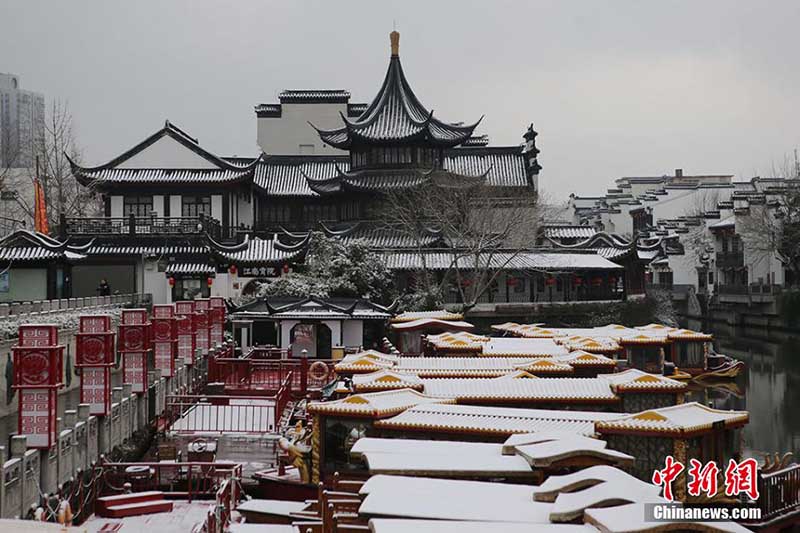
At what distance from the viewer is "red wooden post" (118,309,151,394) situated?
21.8m

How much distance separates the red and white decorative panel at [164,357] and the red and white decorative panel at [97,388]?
572cm

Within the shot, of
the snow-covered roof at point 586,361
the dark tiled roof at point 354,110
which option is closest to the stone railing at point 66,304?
the snow-covered roof at point 586,361

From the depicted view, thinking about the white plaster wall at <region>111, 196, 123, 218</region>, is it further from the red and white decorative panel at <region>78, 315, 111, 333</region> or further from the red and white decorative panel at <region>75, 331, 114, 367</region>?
the red and white decorative panel at <region>75, 331, 114, 367</region>

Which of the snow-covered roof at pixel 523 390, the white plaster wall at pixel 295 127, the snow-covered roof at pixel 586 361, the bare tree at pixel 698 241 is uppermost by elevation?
the white plaster wall at pixel 295 127

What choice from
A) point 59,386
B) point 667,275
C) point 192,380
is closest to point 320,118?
point 667,275

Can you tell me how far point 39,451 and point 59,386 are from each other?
4.30 ft

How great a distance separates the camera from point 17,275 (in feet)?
127

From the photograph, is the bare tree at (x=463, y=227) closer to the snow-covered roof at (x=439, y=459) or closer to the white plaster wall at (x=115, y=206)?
the white plaster wall at (x=115, y=206)

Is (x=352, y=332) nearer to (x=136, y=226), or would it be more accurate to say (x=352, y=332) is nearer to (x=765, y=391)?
(x=765, y=391)

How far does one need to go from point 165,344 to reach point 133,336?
2797mm

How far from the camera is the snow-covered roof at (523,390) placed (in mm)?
16703

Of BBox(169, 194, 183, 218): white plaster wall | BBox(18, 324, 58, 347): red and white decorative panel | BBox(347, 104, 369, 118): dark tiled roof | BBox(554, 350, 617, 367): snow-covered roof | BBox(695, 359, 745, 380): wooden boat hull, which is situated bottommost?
BBox(695, 359, 745, 380): wooden boat hull

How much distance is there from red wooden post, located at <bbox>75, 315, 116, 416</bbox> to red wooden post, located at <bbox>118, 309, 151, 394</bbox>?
2543 millimetres

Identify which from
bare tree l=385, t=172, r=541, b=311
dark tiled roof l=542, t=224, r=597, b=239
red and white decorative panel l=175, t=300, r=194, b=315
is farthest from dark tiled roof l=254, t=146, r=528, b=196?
red and white decorative panel l=175, t=300, r=194, b=315
